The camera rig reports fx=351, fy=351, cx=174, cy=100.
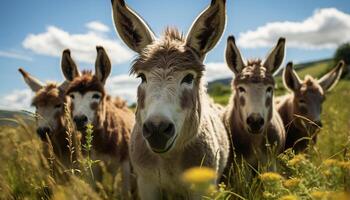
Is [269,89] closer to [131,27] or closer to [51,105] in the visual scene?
[131,27]

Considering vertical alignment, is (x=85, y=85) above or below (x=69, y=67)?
below

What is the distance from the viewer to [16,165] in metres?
5.78

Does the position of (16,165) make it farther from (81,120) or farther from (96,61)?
(96,61)

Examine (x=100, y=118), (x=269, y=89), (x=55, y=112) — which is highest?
(x=269, y=89)

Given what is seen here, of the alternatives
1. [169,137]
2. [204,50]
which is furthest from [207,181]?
[204,50]

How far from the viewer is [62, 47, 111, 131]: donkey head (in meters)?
6.30

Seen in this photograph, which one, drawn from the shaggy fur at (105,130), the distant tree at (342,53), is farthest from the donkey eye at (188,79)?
the distant tree at (342,53)

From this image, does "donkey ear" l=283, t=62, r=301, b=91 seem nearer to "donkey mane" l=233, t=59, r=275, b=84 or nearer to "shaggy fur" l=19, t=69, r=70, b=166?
"donkey mane" l=233, t=59, r=275, b=84

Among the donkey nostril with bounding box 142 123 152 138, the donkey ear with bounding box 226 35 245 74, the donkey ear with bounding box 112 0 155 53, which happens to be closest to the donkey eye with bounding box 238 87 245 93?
the donkey ear with bounding box 226 35 245 74

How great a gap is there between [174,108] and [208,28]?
133 centimetres

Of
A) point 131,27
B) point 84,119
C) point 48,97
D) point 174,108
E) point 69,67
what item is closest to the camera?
point 174,108

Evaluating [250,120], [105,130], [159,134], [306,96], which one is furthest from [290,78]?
[159,134]

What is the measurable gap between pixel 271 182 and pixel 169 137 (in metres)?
1.12

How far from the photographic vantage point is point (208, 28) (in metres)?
4.19
